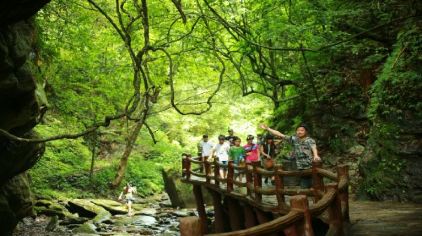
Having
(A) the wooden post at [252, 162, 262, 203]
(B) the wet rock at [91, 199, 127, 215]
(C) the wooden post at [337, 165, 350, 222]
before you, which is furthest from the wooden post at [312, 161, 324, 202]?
(B) the wet rock at [91, 199, 127, 215]

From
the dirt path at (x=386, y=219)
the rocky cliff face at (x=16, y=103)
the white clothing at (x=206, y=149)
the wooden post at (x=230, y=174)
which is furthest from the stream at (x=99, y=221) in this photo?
the dirt path at (x=386, y=219)

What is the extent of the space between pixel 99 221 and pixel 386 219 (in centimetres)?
1314

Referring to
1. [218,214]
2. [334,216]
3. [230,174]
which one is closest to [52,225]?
[218,214]

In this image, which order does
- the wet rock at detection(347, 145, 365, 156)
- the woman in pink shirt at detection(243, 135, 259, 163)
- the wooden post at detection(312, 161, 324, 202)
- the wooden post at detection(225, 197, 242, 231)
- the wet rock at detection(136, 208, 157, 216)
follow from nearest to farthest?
1. the wooden post at detection(312, 161, 324, 202)
2. the wooden post at detection(225, 197, 242, 231)
3. the wet rock at detection(347, 145, 365, 156)
4. the woman in pink shirt at detection(243, 135, 259, 163)
5. the wet rock at detection(136, 208, 157, 216)

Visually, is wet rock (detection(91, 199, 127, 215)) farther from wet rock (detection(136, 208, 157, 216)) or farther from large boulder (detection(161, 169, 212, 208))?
large boulder (detection(161, 169, 212, 208))

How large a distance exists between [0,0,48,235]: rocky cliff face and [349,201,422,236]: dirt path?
22.5 feet

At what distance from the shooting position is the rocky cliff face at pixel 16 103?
8.23 m

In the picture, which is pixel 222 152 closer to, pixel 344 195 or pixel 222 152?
pixel 222 152

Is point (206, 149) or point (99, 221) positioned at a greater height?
point (206, 149)

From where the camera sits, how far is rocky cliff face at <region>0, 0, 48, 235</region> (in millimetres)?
8227

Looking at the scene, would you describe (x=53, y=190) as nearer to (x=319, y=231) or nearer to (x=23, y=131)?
(x=23, y=131)

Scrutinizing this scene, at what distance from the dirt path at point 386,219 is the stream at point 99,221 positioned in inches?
343

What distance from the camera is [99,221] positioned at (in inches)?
722

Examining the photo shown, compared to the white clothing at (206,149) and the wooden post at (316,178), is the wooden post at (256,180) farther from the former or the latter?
the white clothing at (206,149)
